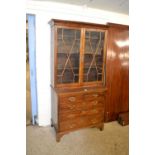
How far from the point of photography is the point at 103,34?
2809 millimetres

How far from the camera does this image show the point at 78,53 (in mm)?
2689

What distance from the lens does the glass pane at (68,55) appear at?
8.41ft

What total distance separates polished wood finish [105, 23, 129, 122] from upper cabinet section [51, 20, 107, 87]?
325 millimetres

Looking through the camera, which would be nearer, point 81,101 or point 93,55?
point 81,101

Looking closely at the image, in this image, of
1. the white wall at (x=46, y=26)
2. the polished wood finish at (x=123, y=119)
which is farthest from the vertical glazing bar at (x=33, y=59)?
the polished wood finish at (x=123, y=119)

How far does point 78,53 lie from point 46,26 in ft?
2.58

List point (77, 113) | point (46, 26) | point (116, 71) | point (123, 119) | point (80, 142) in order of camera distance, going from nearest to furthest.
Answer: point (80, 142) < point (77, 113) < point (46, 26) < point (123, 119) < point (116, 71)

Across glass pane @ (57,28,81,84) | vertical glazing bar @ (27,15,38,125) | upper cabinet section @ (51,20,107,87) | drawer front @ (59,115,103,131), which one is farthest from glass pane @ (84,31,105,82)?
vertical glazing bar @ (27,15,38,125)

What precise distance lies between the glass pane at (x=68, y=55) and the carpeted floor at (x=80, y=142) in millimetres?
989

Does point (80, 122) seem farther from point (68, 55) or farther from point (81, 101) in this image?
point (68, 55)

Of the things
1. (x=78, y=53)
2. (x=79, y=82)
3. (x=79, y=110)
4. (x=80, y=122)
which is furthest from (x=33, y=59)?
(x=80, y=122)

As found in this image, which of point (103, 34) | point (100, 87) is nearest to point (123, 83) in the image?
point (100, 87)

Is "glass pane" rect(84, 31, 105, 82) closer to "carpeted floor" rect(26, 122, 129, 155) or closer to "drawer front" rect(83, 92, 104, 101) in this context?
"drawer front" rect(83, 92, 104, 101)
